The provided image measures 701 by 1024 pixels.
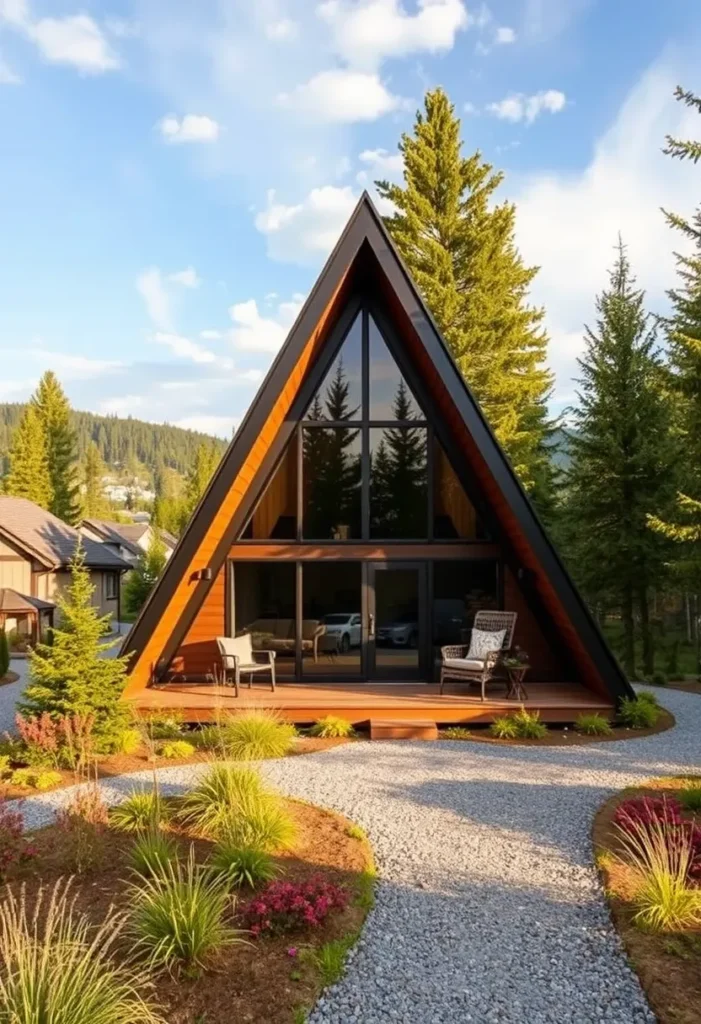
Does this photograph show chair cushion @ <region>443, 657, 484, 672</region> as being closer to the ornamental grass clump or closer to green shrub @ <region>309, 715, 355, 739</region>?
green shrub @ <region>309, 715, 355, 739</region>

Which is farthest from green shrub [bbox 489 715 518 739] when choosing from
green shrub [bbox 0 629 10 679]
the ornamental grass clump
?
green shrub [bbox 0 629 10 679]

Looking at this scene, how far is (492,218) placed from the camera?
792 inches

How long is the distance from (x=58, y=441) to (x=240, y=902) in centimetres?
3521

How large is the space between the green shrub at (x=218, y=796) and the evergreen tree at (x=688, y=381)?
687cm

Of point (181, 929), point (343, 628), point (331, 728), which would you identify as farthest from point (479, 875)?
Answer: point (343, 628)

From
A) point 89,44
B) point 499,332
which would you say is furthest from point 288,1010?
point 499,332

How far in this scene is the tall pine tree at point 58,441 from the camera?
34.7 meters

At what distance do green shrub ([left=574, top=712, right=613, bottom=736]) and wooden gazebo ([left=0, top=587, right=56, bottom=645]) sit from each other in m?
14.9

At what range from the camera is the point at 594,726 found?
8.23 metres

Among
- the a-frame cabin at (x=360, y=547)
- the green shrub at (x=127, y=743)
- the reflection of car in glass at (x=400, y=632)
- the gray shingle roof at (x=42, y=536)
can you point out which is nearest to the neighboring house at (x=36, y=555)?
the gray shingle roof at (x=42, y=536)

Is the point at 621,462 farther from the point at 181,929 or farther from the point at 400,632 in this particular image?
the point at 181,929

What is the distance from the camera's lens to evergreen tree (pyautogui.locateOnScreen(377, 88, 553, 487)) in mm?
19219

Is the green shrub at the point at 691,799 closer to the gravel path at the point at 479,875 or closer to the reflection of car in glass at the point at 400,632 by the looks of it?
the gravel path at the point at 479,875

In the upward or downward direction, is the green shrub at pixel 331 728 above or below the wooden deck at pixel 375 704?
below
